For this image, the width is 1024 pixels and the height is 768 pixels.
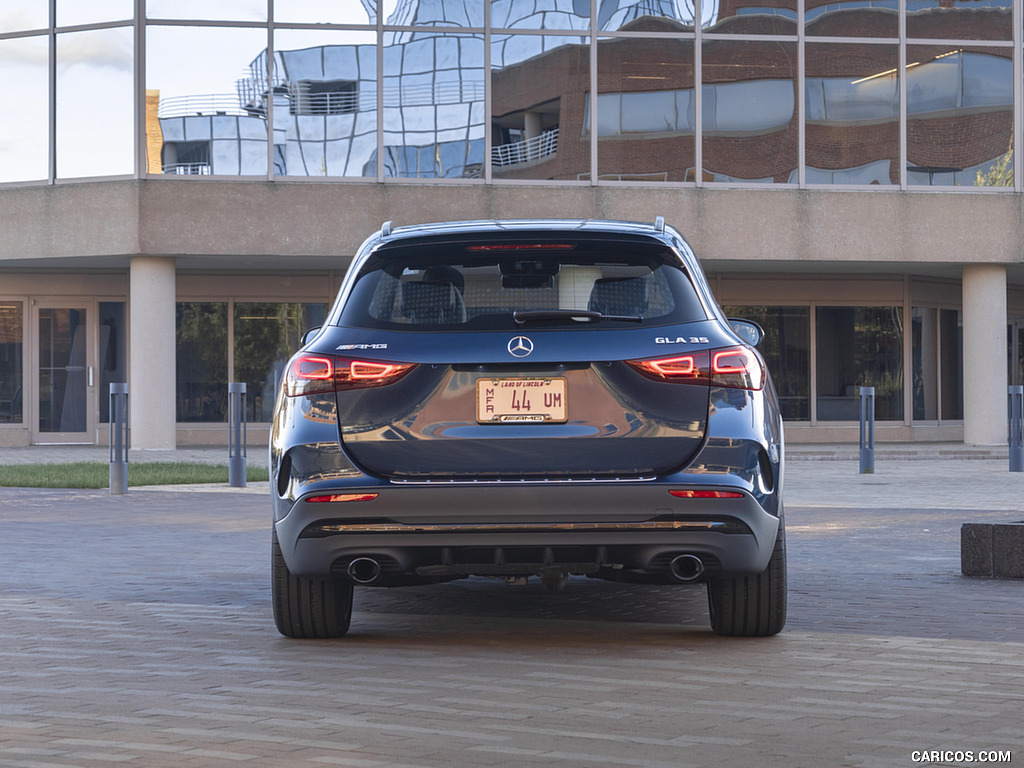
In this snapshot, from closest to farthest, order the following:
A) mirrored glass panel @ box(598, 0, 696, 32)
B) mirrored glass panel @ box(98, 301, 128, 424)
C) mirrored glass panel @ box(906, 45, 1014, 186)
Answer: mirrored glass panel @ box(598, 0, 696, 32), mirrored glass panel @ box(906, 45, 1014, 186), mirrored glass panel @ box(98, 301, 128, 424)

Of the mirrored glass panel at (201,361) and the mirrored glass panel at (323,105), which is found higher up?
the mirrored glass panel at (323,105)

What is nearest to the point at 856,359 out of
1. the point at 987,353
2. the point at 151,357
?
the point at 987,353

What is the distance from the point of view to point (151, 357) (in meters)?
24.9

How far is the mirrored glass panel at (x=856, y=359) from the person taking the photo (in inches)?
1150

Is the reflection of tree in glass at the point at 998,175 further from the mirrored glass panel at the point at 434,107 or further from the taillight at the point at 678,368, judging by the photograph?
the taillight at the point at 678,368

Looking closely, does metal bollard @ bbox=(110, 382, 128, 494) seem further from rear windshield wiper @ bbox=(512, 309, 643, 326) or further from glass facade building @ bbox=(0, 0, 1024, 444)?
rear windshield wiper @ bbox=(512, 309, 643, 326)

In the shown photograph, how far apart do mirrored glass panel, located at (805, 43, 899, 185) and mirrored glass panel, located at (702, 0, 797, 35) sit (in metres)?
0.64

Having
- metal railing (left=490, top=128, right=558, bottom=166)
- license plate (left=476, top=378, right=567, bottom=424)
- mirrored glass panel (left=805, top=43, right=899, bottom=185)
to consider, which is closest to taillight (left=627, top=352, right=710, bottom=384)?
license plate (left=476, top=378, right=567, bottom=424)

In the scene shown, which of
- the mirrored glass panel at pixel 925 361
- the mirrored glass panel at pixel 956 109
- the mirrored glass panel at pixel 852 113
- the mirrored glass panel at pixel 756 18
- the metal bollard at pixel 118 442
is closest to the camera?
the metal bollard at pixel 118 442

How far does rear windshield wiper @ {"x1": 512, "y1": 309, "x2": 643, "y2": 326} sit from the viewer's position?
5402mm

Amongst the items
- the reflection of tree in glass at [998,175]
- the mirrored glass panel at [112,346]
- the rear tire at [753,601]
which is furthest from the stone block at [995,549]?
the mirrored glass panel at [112,346]

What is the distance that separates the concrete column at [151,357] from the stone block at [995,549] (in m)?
18.7

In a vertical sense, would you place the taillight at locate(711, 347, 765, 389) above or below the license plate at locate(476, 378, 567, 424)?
above

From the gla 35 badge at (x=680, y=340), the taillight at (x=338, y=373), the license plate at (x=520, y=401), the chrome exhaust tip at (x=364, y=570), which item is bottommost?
the chrome exhaust tip at (x=364, y=570)
